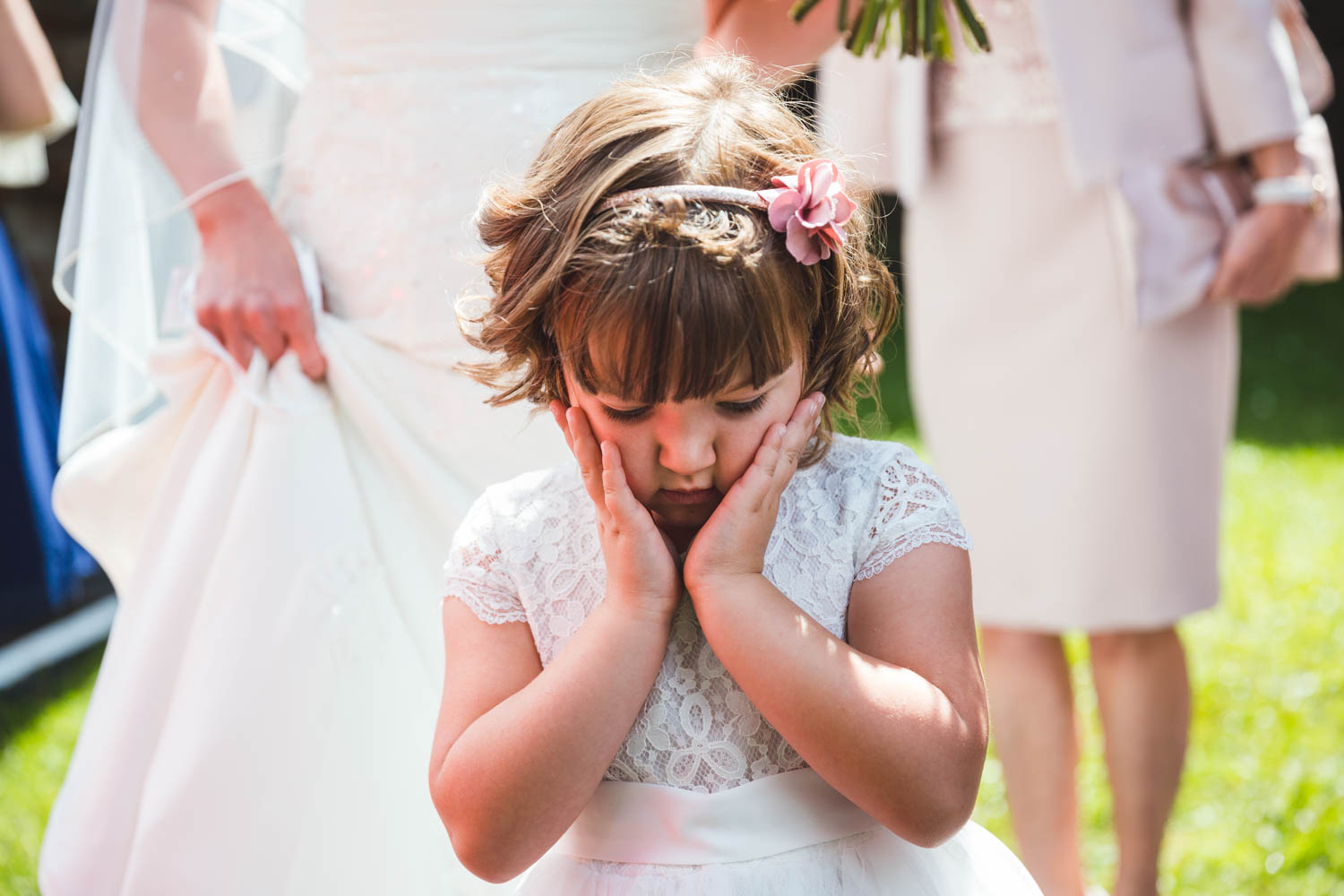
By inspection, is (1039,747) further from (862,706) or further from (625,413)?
(625,413)

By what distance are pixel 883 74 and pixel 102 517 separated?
6.54ft

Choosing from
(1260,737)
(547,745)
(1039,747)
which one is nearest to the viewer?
(547,745)

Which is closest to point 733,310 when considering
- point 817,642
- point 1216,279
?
point 817,642

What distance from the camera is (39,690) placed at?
4.40 meters

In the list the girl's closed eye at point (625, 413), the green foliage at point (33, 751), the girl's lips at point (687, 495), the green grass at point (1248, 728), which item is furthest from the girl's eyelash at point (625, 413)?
the green foliage at point (33, 751)

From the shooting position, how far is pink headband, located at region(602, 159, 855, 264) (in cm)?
159

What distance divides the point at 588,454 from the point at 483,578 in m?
0.27

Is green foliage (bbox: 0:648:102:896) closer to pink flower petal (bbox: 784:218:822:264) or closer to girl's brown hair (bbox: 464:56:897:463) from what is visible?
girl's brown hair (bbox: 464:56:897:463)

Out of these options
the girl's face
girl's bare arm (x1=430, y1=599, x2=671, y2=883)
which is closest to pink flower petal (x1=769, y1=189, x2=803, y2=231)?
the girl's face

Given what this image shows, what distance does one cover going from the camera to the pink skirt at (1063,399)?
9.50 feet

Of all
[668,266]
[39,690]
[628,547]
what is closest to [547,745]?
[628,547]

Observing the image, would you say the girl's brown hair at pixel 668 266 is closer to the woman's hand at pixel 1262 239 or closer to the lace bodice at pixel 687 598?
the lace bodice at pixel 687 598

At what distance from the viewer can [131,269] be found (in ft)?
7.75

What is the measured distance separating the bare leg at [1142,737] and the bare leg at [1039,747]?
94mm
